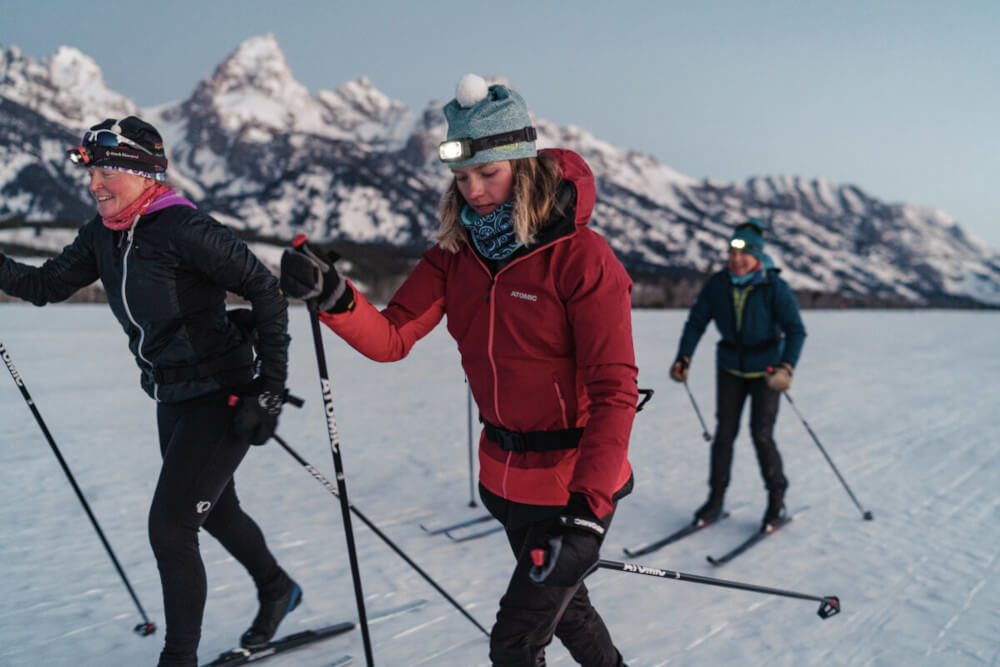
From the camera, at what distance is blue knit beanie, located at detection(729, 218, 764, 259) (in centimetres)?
506

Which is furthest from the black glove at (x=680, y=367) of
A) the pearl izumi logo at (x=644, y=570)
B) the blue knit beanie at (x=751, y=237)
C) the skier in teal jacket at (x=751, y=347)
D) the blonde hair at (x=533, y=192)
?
the blonde hair at (x=533, y=192)

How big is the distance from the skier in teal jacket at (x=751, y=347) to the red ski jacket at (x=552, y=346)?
329cm

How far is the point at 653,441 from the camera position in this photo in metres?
8.24

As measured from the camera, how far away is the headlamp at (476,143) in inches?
81.4

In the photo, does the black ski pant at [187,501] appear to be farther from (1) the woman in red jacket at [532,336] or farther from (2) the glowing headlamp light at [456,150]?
(2) the glowing headlamp light at [456,150]

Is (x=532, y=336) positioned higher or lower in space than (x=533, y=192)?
lower

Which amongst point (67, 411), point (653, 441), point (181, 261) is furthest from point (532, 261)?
point (67, 411)

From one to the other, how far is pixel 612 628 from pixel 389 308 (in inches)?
99.8

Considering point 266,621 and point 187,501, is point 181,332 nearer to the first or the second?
point 187,501

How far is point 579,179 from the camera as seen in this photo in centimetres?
212

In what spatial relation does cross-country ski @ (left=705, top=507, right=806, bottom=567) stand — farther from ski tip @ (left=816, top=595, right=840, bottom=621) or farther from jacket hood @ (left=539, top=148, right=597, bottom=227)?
jacket hood @ (left=539, top=148, right=597, bottom=227)

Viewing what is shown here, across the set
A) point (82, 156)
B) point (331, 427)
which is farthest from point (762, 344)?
point (82, 156)

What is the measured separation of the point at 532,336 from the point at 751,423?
389 centimetres

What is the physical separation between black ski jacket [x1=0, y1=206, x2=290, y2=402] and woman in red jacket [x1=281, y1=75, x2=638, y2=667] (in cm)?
74
